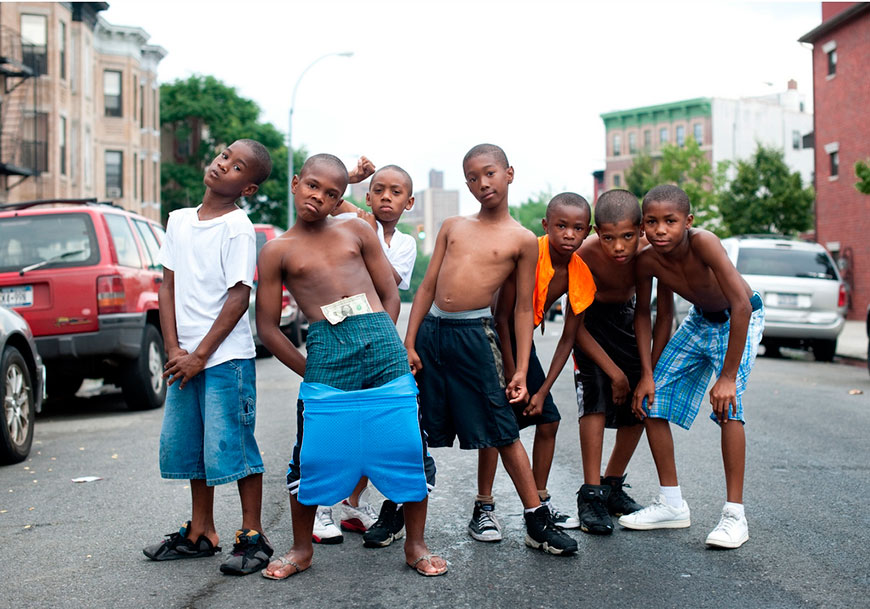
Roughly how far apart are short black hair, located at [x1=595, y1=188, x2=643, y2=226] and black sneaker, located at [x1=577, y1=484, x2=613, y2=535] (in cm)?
126

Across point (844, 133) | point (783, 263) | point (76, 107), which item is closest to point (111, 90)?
point (76, 107)

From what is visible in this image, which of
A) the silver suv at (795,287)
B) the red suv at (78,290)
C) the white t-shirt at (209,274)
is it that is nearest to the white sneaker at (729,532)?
the white t-shirt at (209,274)

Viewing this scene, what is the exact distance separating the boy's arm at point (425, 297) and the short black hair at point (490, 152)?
0.32 m

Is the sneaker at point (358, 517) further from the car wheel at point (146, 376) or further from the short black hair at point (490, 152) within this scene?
the car wheel at point (146, 376)

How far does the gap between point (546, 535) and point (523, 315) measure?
958 mm

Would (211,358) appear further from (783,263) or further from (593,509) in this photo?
(783,263)

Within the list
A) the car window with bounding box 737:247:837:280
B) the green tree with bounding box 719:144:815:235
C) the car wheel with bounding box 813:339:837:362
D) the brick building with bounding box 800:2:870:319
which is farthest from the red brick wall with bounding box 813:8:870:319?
the car window with bounding box 737:247:837:280

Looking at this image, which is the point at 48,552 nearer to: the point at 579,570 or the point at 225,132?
the point at 579,570

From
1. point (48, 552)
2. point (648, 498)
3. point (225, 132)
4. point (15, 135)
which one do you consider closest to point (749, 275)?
point (648, 498)

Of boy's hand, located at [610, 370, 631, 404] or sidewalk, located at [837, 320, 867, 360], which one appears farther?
sidewalk, located at [837, 320, 867, 360]

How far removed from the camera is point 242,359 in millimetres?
4320

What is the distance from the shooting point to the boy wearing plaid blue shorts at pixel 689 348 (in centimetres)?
444

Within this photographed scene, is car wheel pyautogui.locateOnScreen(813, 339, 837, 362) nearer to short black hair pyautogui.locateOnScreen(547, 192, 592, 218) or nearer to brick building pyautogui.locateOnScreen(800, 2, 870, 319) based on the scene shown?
short black hair pyautogui.locateOnScreen(547, 192, 592, 218)

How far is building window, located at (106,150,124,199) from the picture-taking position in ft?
144
